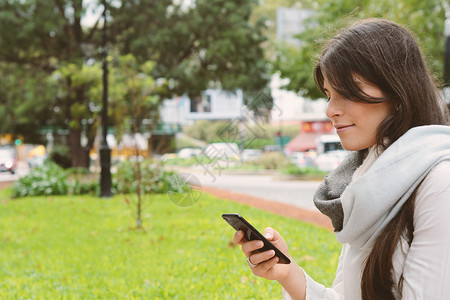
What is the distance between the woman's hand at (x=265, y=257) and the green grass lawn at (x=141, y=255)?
2155 mm

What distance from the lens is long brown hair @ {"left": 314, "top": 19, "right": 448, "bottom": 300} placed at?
43.1 inches

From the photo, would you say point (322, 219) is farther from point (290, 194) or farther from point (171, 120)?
point (171, 120)

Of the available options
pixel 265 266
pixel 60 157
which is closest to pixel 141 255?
pixel 265 266

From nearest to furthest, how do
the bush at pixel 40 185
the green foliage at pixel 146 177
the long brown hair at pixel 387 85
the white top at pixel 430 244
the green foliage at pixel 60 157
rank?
the white top at pixel 430 244 → the long brown hair at pixel 387 85 → the green foliage at pixel 146 177 → the bush at pixel 40 185 → the green foliage at pixel 60 157

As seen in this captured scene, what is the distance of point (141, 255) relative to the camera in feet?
16.5

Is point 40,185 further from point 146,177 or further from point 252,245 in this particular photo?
point 252,245

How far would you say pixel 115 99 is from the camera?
13.0 metres

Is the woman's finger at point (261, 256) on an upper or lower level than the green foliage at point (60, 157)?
upper

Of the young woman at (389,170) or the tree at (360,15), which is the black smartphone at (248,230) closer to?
the young woman at (389,170)

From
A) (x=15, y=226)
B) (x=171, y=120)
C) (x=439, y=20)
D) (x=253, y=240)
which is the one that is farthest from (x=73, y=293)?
(x=171, y=120)

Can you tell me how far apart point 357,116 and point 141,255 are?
421cm

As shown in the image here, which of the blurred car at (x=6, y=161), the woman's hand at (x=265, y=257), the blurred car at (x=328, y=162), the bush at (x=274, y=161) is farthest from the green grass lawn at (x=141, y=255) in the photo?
the blurred car at (x=6, y=161)

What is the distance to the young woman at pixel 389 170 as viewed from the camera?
39.5 inches

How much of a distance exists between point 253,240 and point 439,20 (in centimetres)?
1299
